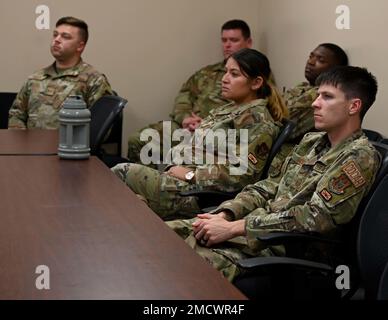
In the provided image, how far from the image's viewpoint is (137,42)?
17.1 feet

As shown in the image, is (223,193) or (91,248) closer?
(91,248)

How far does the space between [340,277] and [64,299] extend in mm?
1028

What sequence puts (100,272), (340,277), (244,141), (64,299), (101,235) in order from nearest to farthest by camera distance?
(64,299) → (100,272) → (101,235) → (340,277) → (244,141)

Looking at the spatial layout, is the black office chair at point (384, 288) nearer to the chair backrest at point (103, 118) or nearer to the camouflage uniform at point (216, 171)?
the camouflage uniform at point (216, 171)

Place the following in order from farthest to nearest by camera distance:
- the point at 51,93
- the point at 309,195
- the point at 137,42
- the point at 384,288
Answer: the point at 137,42, the point at 51,93, the point at 309,195, the point at 384,288

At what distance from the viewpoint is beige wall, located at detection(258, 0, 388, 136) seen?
134 inches

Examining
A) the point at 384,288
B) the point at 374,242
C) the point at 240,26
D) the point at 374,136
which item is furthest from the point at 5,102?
the point at 384,288

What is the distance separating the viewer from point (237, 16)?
17.5ft

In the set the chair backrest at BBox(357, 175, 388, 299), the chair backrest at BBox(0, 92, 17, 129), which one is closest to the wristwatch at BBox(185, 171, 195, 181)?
the chair backrest at BBox(357, 175, 388, 299)

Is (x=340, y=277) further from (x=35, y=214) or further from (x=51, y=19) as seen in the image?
(x=51, y=19)

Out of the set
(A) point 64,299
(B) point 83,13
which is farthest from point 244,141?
(B) point 83,13

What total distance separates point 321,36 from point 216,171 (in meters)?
1.47

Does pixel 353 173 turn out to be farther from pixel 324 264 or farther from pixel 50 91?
pixel 50 91

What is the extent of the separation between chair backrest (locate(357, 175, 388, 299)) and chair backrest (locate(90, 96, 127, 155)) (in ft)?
6.15
